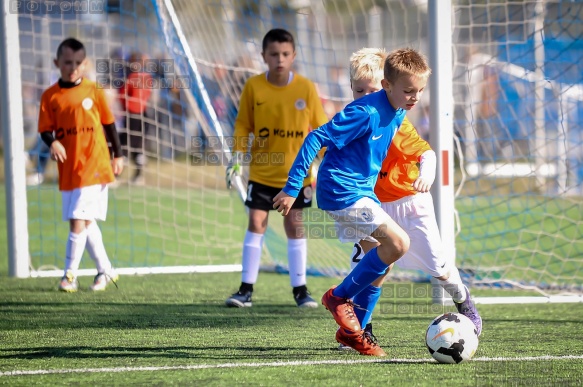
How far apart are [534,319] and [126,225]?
6636mm

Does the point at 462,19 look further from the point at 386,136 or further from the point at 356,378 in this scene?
the point at 356,378

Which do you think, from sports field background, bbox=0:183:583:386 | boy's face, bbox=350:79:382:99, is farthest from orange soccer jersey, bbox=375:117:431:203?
sports field background, bbox=0:183:583:386

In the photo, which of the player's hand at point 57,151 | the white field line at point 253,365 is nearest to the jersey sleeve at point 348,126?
the white field line at point 253,365

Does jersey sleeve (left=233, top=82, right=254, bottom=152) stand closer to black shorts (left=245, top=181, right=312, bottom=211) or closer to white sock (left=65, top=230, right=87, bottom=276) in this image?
black shorts (left=245, top=181, right=312, bottom=211)

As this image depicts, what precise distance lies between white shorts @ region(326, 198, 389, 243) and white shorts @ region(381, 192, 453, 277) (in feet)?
0.94

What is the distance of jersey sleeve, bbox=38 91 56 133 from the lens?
6.59 meters

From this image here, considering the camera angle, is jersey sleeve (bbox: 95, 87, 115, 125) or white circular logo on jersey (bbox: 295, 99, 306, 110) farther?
jersey sleeve (bbox: 95, 87, 115, 125)

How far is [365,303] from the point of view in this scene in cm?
445

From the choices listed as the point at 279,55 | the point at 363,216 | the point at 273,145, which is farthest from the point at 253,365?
the point at 279,55

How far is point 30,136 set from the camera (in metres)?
17.0

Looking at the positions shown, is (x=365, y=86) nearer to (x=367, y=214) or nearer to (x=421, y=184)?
(x=421, y=184)

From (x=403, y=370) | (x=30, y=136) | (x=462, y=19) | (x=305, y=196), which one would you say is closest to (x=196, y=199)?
(x=30, y=136)

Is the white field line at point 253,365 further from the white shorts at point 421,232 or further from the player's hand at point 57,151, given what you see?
the player's hand at point 57,151

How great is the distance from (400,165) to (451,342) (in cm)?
107
